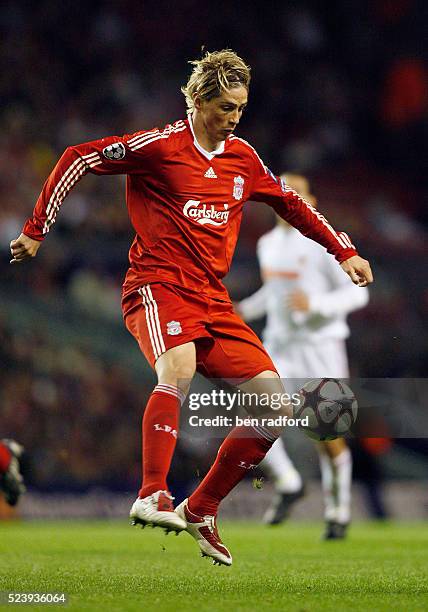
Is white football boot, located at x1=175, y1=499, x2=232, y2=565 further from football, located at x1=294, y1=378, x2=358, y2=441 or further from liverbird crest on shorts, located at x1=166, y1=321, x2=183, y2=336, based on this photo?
liverbird crest on shorts, located at x1=166, y1=321, x2=183, y2=336

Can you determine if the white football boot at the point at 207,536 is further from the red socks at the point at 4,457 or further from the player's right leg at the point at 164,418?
the red socks at the point at 4,457

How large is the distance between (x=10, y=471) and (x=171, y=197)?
2.41 m

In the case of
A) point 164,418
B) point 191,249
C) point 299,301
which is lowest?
point 164,418

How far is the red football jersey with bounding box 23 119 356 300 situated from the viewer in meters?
4.45

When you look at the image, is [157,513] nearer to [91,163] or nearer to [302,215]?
[91,163]

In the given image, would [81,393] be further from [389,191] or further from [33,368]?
[389,191]

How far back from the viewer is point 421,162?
15016 millimetres

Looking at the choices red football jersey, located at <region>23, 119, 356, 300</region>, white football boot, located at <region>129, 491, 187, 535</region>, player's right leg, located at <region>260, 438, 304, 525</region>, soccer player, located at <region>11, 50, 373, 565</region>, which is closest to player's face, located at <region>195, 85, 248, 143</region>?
soccer player, located at <region>11, 50, 373, 565</region>

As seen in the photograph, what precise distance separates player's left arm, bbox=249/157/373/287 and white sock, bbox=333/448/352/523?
8.62 feet

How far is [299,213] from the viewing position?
16.3 feet

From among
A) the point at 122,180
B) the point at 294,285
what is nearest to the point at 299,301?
the point at 294,285

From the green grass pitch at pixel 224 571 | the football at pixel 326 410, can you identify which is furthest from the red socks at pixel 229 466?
the green grass pitch at pixel 224 571

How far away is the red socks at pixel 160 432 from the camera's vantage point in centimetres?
418

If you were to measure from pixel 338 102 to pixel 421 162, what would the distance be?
56.7 inches
